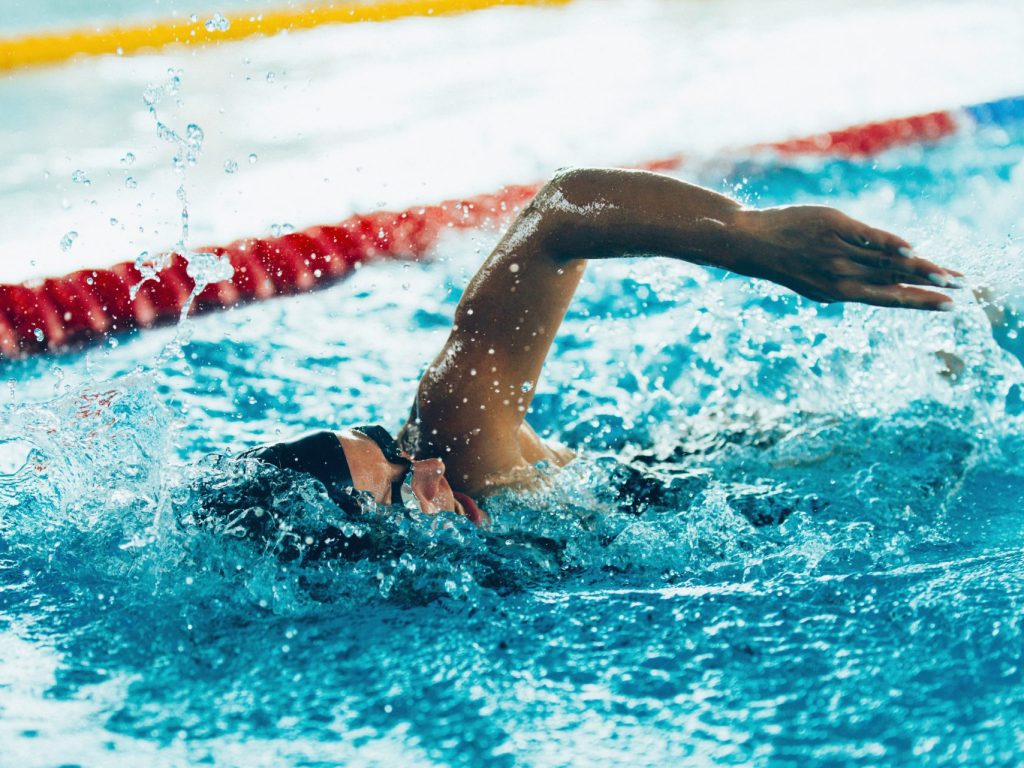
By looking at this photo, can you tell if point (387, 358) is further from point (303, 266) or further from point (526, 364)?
point (526, 364)

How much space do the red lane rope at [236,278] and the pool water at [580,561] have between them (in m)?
0.09

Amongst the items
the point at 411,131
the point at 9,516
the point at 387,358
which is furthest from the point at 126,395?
the point at 411,131

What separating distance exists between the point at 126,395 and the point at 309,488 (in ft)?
1.59

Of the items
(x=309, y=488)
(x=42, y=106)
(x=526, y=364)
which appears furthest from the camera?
(x=42, y=106)

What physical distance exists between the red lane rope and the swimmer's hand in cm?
182

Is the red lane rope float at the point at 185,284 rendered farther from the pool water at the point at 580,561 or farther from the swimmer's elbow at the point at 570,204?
the swimmer's elbow at the point at 570,204

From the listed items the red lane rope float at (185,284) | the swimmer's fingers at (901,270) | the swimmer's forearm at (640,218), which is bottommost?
the swimmer's fingers at (901,270)

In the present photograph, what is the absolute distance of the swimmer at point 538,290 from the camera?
3.63 feet

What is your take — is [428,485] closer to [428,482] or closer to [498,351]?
[428,482]

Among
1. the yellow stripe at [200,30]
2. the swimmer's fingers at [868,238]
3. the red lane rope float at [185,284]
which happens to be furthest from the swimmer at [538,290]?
the yellow stripe at [200,30]

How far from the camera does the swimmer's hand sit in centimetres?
109

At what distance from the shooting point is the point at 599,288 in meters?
2.64

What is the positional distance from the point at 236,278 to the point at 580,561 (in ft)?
5.57

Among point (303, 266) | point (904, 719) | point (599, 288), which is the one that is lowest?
point (904, 719)
